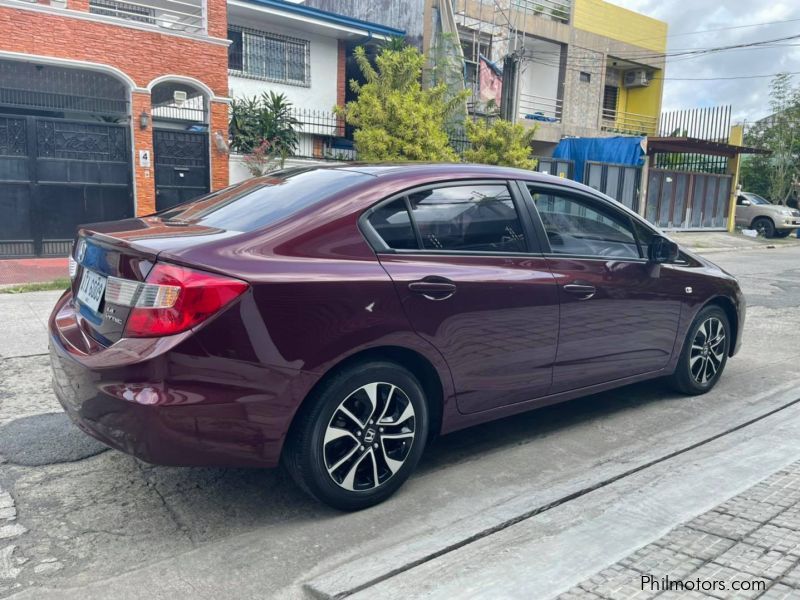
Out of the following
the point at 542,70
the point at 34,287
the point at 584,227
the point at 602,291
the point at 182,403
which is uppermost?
the point at 542,70

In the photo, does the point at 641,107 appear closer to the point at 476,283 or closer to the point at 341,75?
the point at 341,75

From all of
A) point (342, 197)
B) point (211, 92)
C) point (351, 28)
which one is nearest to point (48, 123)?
point (211, 92)

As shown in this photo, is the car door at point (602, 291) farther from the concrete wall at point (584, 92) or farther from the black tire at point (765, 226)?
the black tire at point (765, 226)

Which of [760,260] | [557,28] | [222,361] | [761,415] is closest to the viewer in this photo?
[222,361]

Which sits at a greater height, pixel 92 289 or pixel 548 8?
pixel 548 8

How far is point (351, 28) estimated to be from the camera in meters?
18.9

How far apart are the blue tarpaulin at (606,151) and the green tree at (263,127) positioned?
9.80 metres

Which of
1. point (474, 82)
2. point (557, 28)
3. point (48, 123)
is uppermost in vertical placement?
point (557, 28)

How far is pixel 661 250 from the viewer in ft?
15.0

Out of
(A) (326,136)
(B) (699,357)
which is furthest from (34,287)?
(A) (326,136)

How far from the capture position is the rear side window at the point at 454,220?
11.2 feet

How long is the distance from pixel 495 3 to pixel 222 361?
22.0 meters

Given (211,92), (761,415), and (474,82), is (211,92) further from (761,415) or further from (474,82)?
(761,415)

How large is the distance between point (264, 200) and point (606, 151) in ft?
67.9
